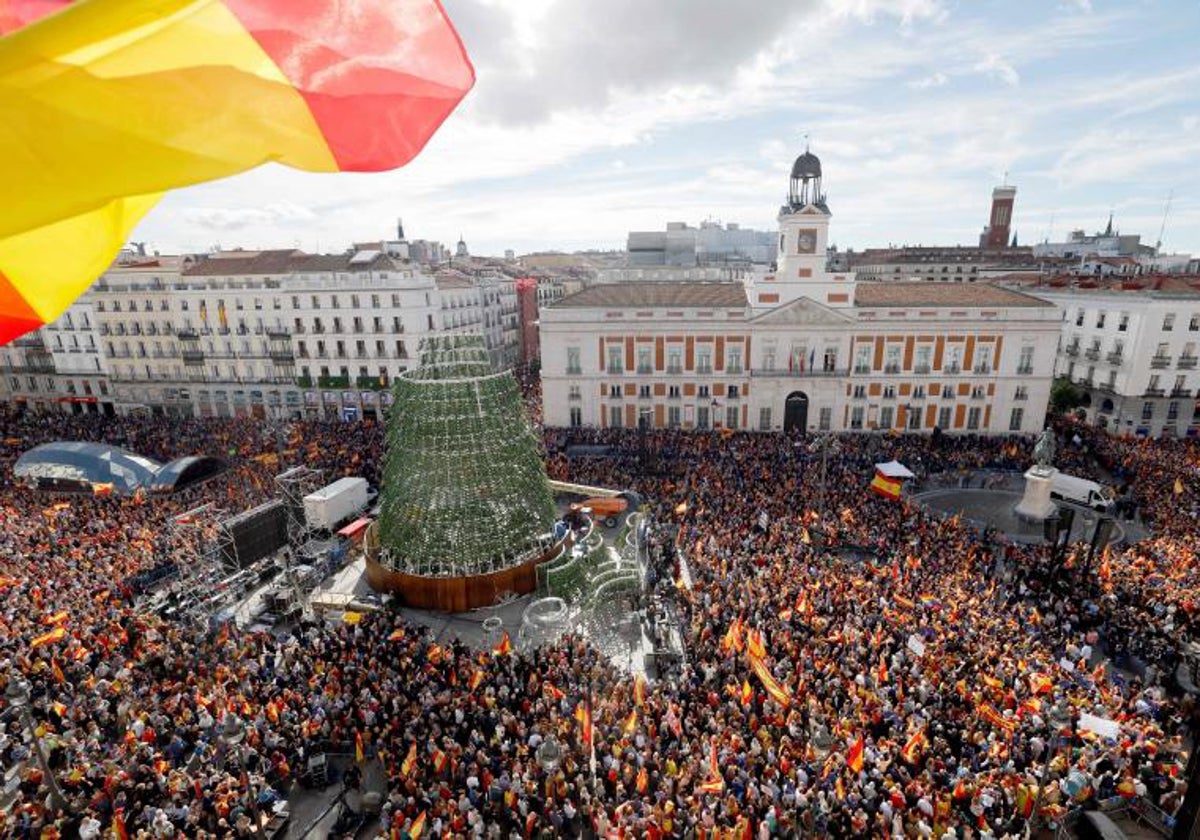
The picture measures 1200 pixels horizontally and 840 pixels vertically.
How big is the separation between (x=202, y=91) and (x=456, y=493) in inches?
879

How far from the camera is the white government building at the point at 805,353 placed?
46375 mm

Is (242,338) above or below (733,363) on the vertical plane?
above

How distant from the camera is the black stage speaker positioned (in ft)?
87.2

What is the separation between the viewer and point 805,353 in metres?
47.8

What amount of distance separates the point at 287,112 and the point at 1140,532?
41026mm

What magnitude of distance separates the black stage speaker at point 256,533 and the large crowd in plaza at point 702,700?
411 cm

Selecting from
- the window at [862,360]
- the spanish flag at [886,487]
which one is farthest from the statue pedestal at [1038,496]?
the window at [862,360]

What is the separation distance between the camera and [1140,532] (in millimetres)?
31953

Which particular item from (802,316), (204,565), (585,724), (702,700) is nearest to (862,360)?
(802,316)

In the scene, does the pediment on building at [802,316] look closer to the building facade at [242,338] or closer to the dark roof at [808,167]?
the dark roof at [808,167]

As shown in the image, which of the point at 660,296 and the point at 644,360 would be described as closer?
the point at 644,360

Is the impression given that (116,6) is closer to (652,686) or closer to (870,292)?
(652,686)

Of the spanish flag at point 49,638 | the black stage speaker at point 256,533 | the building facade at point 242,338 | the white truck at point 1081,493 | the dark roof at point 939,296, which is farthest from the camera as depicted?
the building facade at point 242,338

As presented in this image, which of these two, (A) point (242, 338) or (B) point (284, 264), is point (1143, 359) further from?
(A) point (242, 338)
